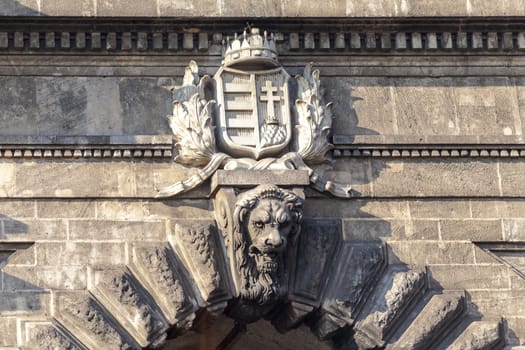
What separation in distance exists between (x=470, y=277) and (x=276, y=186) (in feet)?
7.08

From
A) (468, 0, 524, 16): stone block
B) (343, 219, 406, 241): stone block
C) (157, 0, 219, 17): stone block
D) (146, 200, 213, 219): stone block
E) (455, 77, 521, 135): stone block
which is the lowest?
(343, 219, 406, 241): stone block

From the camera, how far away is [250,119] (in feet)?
74.3

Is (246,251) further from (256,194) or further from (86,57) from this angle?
(86,57)

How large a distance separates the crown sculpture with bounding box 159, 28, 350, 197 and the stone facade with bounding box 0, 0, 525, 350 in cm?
9

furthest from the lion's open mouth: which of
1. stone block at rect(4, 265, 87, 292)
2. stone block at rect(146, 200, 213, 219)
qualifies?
stone block at rect(4, 265, 87, 292)

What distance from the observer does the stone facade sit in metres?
22.0

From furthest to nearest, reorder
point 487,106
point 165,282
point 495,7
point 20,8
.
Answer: point 495,7
point 487,106
point 20,8
point 165,282

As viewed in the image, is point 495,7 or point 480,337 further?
point 495,7

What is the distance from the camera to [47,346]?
848 inches

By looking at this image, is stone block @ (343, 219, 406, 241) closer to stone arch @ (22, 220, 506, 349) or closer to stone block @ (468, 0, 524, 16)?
stone arch @ (22, 220, 506, 349)

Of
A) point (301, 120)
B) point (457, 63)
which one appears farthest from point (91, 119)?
point (457, 63)

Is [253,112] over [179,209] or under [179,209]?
over

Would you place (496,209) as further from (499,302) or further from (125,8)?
(125,8)

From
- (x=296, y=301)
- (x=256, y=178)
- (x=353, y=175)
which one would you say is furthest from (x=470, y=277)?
(x=256, y=178)
